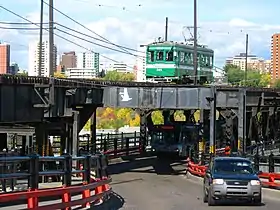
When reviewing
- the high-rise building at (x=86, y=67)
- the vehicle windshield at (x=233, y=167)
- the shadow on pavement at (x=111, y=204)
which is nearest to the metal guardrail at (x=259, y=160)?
the vehicle windshield at (x=233, y=167)

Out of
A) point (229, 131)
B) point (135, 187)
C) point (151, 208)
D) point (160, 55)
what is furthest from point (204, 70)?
point (151, 208)

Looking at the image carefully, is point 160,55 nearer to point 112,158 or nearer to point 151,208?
point 112,158

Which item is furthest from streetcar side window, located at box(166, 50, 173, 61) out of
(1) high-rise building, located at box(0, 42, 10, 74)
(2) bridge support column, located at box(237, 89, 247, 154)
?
(1) high-rise building, located at box(0, 42, 10, 74)

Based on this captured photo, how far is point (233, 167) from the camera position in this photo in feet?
71.4

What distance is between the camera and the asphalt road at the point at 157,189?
20641 millimetres

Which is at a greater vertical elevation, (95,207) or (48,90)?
(48,90)

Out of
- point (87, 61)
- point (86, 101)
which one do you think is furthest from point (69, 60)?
point (86, 101)

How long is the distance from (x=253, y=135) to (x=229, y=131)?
20233 millimetres

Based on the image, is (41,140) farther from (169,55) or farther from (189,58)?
(189,58)

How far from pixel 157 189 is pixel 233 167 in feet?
28.2

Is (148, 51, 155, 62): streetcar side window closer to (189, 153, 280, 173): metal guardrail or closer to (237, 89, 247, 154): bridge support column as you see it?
(189, 153, 280, 173): metal guardrail

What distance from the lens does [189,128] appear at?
53375 mm

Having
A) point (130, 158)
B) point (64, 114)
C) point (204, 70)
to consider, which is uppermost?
point (204, 70)

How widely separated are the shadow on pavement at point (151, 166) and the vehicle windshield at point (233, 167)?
19651 millimetres
